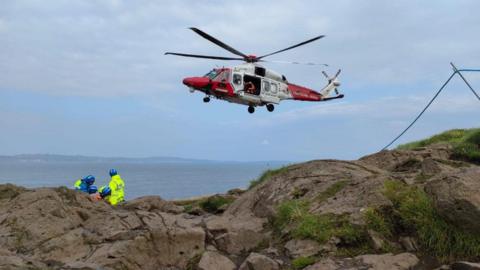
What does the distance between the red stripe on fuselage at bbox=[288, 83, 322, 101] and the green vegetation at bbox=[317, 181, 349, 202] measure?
14280mm

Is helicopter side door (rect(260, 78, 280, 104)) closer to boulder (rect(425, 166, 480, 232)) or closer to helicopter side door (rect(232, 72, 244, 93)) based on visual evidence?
helicopter side door (rect(232, 72, 244, 93))

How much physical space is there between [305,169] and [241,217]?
2.33m

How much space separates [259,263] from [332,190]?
3.06 meters

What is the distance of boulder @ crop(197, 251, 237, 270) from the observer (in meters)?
10.3

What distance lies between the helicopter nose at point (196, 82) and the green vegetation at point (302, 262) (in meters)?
14.6

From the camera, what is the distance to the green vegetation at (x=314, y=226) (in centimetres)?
1007

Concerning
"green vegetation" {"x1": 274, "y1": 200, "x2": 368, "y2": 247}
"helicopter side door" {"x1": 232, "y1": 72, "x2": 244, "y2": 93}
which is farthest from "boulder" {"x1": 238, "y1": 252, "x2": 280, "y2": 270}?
"helicopter side door" {"x1": 232, "y1": 72, "x2": 244, "y2": 93}

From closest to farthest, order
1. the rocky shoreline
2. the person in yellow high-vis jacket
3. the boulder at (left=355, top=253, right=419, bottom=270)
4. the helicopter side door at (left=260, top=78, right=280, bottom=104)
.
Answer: the boulder at (left=355, top=253, right=419, bottom=270)
the rocky shoreline
the person in yellow high-vis jacket
the helicopter side door at (left=260, top=78, right=280, bottom=104)

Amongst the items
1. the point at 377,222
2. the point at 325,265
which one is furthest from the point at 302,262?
the point at 377,222

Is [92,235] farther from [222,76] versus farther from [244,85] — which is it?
[244,85]

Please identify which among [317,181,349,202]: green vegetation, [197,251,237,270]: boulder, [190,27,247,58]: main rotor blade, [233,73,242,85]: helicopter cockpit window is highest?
[190,27,247,58]: main rotor blade

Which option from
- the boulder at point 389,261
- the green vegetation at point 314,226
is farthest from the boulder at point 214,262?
the boulder at point 389,261

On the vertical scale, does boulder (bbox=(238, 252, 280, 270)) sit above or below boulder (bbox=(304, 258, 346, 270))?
below

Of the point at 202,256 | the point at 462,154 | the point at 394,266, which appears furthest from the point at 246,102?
the point at 394,266
